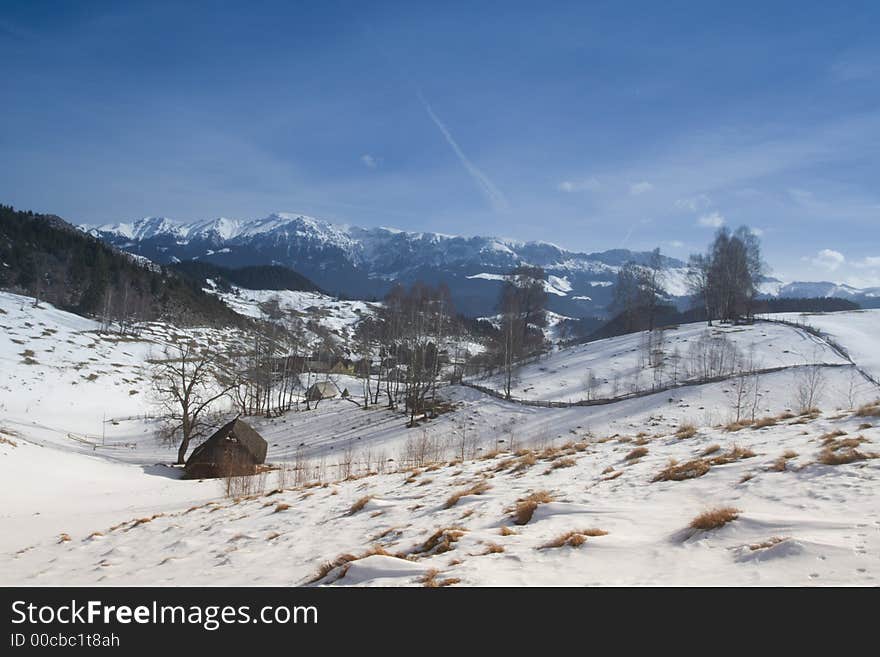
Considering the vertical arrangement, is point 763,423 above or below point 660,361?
below

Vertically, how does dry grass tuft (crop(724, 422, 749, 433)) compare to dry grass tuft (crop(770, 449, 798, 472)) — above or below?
below

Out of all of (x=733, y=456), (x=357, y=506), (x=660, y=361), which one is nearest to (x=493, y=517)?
(x=357, y=506)

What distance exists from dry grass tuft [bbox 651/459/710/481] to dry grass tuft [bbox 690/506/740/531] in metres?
3.12

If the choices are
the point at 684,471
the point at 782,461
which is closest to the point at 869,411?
the point at 782,461

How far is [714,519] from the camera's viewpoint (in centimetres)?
583

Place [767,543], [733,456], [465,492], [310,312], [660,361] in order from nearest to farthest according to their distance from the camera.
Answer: [767,543] < [733,456] < [465,492] < [660,361] < [310,312]

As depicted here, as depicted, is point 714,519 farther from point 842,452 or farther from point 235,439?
point 235,439

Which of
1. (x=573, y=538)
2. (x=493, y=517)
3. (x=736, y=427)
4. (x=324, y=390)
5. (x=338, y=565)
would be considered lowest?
(x=324, y=390)

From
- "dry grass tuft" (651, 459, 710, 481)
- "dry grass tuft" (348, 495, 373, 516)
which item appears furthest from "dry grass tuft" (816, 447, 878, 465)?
"dry grass tuft" (348, 495, 373, 516)

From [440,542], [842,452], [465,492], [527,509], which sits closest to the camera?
[440,542]

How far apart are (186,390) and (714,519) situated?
33486mm

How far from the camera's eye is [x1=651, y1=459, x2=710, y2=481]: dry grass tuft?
8.92m

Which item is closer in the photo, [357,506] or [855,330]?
[357,506]

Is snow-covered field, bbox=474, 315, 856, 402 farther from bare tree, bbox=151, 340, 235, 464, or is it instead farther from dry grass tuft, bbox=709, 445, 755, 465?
dry grass tuft, bbox=709, 445, 755, 465
